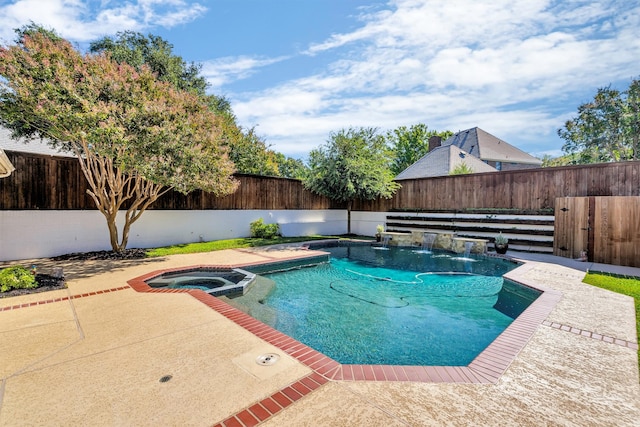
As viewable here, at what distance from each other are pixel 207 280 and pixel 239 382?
447 centimetres

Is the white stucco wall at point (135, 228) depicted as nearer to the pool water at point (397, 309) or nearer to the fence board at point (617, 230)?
the pool water at point (397, 309)

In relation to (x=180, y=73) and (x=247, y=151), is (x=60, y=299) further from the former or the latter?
(x=180, y=73)

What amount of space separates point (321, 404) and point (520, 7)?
9.28m

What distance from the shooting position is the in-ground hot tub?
5881 millimetres

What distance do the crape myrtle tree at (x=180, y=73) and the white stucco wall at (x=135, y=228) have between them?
5.09 m

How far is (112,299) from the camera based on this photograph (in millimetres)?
4699

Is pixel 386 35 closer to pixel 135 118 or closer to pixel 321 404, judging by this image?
pixel 135 118

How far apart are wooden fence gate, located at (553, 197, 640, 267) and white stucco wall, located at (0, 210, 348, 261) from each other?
8.46 m

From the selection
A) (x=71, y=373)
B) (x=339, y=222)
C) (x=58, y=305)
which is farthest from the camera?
(x=339, y=222)

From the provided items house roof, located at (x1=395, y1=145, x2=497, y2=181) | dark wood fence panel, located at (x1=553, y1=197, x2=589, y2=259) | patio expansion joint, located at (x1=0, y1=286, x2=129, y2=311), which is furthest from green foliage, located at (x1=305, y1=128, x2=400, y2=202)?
patio expansion joint, located at (x1=0, y1=286, x2=129, y2=311)

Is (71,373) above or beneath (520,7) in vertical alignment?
beneath

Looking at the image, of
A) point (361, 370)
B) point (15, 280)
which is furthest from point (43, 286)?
point (361, 370)

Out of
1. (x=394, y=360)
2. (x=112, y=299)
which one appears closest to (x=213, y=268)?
(x=112, y=299)

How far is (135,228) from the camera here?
995 centimetres
